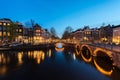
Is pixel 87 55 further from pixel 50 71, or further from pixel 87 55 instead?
pixel 50 71

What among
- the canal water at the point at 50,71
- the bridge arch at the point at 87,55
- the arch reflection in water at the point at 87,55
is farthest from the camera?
the bridge arch at the point at 87,55

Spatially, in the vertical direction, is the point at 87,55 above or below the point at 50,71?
above

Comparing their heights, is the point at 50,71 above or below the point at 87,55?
below

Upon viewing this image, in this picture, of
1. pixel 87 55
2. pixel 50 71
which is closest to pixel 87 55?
pixel 87 55

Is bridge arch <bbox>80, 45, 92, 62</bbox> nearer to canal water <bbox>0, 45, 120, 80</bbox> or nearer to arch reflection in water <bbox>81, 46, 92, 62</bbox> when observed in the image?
arch reflection in water <bbox>81, 46, 92, 62</bbox>

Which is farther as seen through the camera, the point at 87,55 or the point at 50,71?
the point at 87,55

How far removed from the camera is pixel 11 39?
294ft

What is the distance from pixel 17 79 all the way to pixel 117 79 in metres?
16.9

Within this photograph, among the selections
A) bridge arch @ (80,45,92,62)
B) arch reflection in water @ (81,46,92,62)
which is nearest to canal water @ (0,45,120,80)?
arch reflection in water @ (81,46,92,62)

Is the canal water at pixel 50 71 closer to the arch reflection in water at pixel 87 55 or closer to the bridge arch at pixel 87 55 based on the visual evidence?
the arch reflection in water at pixel 87 55

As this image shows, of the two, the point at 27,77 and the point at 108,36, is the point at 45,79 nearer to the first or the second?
the point at 27,77

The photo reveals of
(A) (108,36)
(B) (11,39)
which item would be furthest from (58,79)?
(A) (108,36)

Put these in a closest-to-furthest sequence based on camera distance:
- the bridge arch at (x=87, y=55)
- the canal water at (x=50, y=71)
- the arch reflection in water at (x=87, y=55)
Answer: the canal water at (x=50, y=71) < the arch reflection in water at (x=87, y=55) < the bridge arch at (x=87, y=55)

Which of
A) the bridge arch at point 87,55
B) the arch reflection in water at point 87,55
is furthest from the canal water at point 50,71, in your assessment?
the bridge arch at point 87,55
